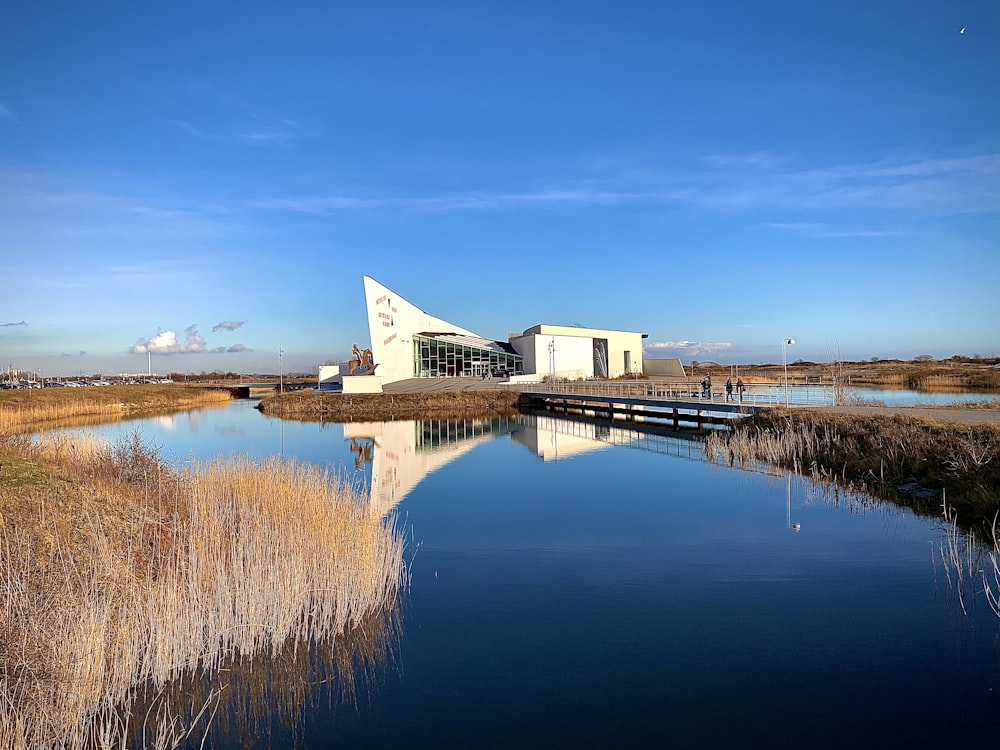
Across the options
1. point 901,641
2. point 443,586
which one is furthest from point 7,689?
point 901,641

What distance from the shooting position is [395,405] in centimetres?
3891

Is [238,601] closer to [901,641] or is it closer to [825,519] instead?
[901,641]

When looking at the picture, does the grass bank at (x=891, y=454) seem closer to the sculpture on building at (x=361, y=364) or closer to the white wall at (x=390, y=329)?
the sculpture on building at (x=361, y=364)

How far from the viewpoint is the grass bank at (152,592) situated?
14.8 feet

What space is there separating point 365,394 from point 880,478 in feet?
105

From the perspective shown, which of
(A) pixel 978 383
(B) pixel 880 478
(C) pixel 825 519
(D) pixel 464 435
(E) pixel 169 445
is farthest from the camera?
(A) pixel 978 383

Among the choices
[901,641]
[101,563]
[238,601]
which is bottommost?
[901,641]

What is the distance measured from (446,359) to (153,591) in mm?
46927

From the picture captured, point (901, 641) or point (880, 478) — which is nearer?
point (901, 641)

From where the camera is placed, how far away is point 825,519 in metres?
10.8

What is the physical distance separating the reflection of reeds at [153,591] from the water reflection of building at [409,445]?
2836mm

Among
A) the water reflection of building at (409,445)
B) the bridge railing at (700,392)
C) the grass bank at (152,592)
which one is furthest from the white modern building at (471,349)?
the grass bank at (152,592)

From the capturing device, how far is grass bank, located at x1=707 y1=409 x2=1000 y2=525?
35.6 ft

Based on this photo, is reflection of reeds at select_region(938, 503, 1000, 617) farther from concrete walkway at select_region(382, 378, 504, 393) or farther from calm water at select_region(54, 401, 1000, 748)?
concrete walkway at select_region(382, 378, 504, 393)
